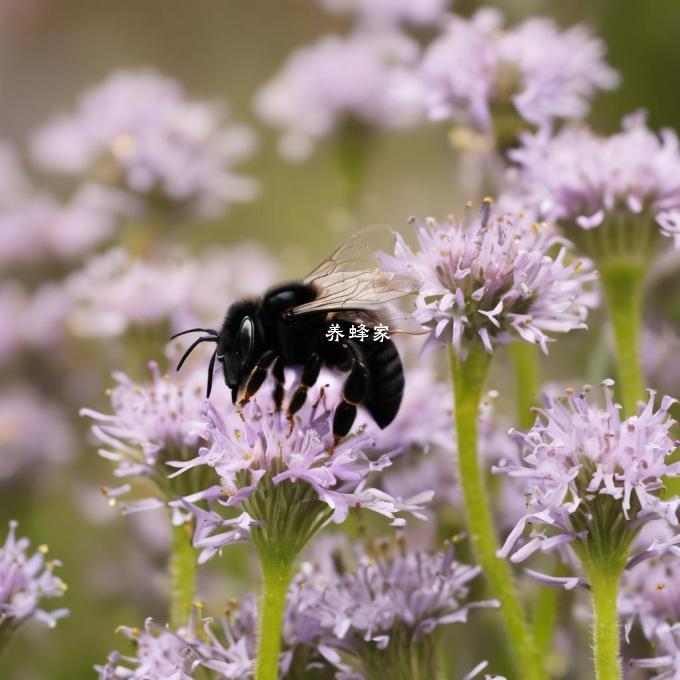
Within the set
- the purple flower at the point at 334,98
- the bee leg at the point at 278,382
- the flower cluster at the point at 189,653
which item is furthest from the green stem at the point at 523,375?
the purple flower at the point at 334,98

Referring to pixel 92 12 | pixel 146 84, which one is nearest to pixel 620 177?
pixel 146 84

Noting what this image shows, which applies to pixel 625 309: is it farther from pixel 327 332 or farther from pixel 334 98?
pixel 334 98

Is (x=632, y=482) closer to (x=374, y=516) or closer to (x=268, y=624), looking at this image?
(x=268, y=624)

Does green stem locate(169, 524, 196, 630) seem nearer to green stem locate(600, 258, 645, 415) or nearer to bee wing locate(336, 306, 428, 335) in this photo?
bee wing locate(336, 306, 428, 335)

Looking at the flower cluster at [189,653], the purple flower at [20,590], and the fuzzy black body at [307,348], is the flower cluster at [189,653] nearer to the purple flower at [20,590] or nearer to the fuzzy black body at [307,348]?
the purple flower at [20,590]

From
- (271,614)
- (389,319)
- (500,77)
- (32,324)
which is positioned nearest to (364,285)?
(389,319)

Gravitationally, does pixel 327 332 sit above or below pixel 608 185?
A: below

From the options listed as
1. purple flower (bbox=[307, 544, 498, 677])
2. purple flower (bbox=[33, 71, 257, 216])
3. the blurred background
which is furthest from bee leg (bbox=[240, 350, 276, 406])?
purple flower (bbox=[33, 71, 257, 216])
